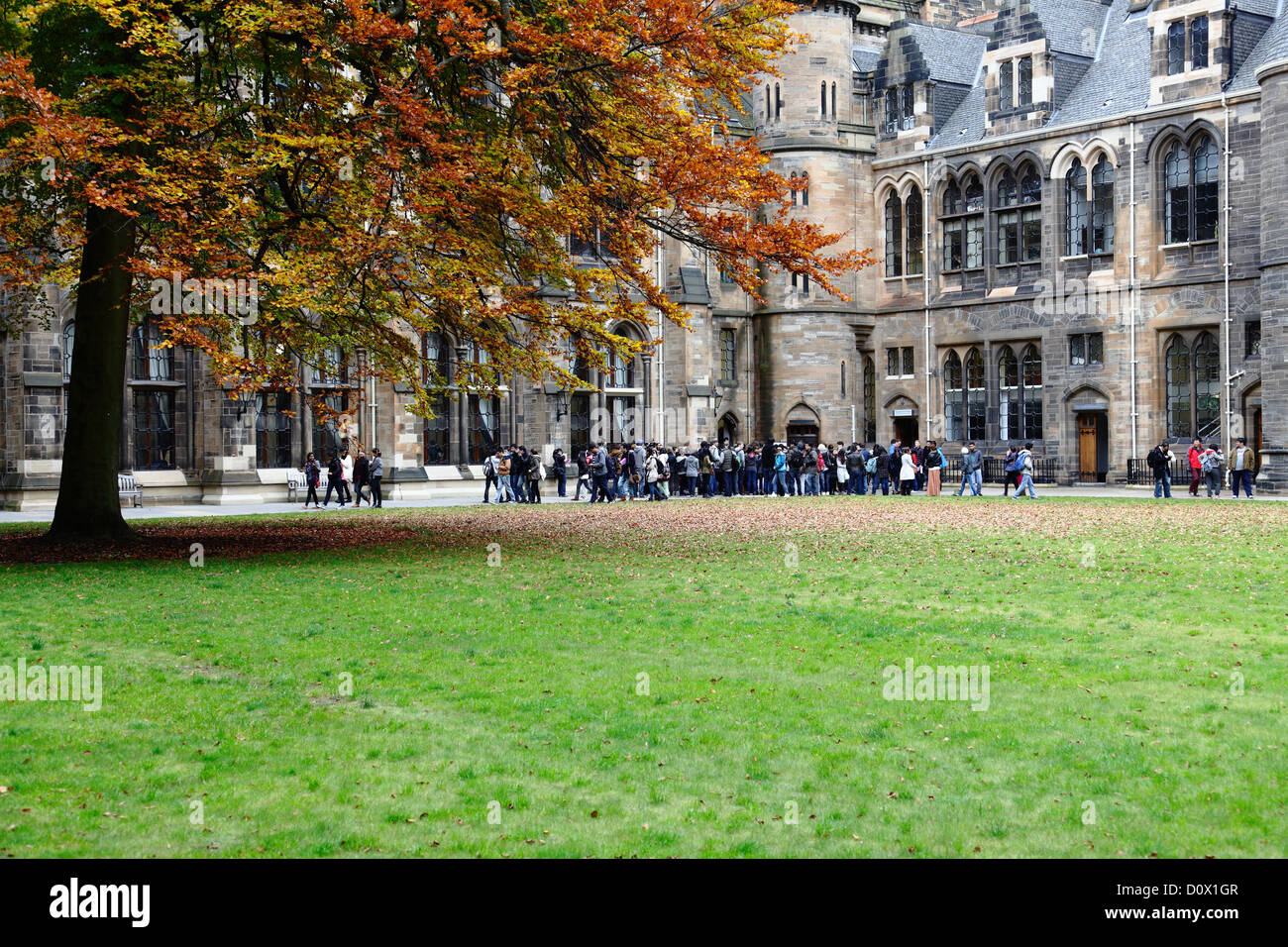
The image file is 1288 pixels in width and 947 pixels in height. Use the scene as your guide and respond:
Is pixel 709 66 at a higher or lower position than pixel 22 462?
higher

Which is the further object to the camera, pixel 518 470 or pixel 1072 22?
pixel 1072 22

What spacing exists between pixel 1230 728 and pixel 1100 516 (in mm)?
20777

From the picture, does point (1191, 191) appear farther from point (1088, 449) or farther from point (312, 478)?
point (312, 478)

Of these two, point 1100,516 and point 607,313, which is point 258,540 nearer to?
point 607,313

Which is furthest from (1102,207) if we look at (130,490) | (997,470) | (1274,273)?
(130,490)

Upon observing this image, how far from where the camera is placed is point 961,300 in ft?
167

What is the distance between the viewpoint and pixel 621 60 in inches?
717

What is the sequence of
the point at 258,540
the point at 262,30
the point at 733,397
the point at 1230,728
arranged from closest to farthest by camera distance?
1. the point at 1230,728
2. the point at 262,30
3. the point at 258,540
4. the point at 733,397

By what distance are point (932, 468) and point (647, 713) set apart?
35.8m

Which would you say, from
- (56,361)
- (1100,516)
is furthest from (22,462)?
(1100,516)

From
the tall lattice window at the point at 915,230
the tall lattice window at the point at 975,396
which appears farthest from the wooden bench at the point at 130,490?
the tall lattice window at the point at 915,230

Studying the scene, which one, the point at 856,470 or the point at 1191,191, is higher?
the point at 1191,191

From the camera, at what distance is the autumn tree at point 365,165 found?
1772cm
